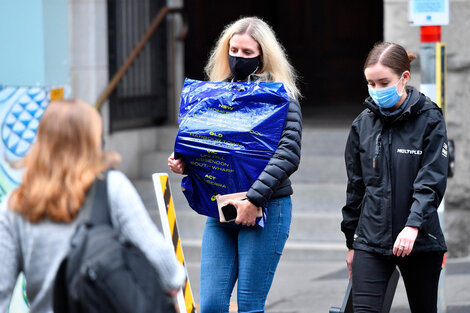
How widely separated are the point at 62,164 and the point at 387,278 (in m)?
1.97

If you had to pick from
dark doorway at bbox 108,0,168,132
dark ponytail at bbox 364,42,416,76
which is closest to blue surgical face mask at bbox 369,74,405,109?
dark ponytail at bbox 364,42,416,76

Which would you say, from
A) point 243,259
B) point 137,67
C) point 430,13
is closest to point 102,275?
point 243,259

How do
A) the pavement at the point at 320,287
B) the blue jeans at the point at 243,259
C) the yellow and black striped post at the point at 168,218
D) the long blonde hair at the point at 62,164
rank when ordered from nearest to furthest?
the long blonde hair at the point at 62,164
the blue jeans at the point at 243,259
the yellow and black striped post at the point at 168,218
the pavement at the point at 320,287

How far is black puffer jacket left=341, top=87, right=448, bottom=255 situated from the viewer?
441cm

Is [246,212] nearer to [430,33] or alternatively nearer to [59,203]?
[59,203]

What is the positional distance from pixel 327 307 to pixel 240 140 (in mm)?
2548

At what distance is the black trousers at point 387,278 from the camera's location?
4469 millimetres

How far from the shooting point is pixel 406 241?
4.30 metres

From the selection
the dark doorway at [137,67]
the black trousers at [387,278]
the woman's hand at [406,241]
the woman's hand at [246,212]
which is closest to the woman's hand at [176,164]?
the woman's hand at [246,212]

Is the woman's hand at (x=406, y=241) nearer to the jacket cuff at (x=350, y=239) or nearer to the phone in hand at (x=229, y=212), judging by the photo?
the jacket cuff at (x=350, y=239)

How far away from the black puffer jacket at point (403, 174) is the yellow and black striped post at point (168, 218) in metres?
1.64

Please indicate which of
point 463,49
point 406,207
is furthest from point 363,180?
point 463,49

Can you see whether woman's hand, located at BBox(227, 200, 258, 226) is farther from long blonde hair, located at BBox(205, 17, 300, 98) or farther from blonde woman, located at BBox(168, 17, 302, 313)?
long blonde hair, located at BBox(205, 17, 300, 98)

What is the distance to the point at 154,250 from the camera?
3.25m
